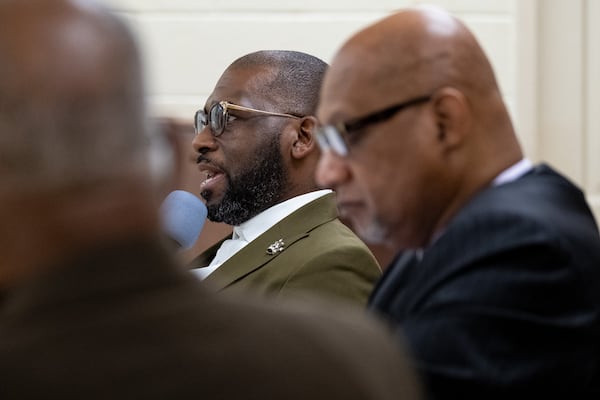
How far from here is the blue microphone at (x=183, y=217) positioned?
2.46 meters

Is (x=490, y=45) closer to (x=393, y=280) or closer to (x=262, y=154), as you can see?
(x=262, y=154)

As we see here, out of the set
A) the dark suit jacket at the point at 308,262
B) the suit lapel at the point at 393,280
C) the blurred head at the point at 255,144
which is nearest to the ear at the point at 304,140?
the blurred head at the point at 255,144

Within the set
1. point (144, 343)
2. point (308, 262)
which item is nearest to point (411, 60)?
point (308, 262)

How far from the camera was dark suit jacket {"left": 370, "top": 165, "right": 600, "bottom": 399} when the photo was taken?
1520mm

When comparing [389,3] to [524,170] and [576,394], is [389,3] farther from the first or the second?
[576,394]

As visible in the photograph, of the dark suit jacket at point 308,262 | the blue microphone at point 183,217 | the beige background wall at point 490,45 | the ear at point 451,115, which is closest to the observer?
the ear at point 451,115

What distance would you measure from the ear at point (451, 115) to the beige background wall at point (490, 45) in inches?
94.6

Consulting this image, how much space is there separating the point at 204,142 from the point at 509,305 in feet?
4.28

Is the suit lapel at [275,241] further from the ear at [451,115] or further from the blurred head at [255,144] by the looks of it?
the ear at [451,115]

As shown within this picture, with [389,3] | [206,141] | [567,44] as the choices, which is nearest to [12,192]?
[206,141]

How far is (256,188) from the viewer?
2.70 meters

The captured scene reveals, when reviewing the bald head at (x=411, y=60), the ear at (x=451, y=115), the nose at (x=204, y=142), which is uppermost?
the bald head at (x=411, y=60)

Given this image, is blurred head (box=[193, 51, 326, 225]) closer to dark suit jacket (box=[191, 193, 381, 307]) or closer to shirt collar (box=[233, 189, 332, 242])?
shirt collar (box=[233, 189, 332, 242])

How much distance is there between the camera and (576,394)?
1543 mm
